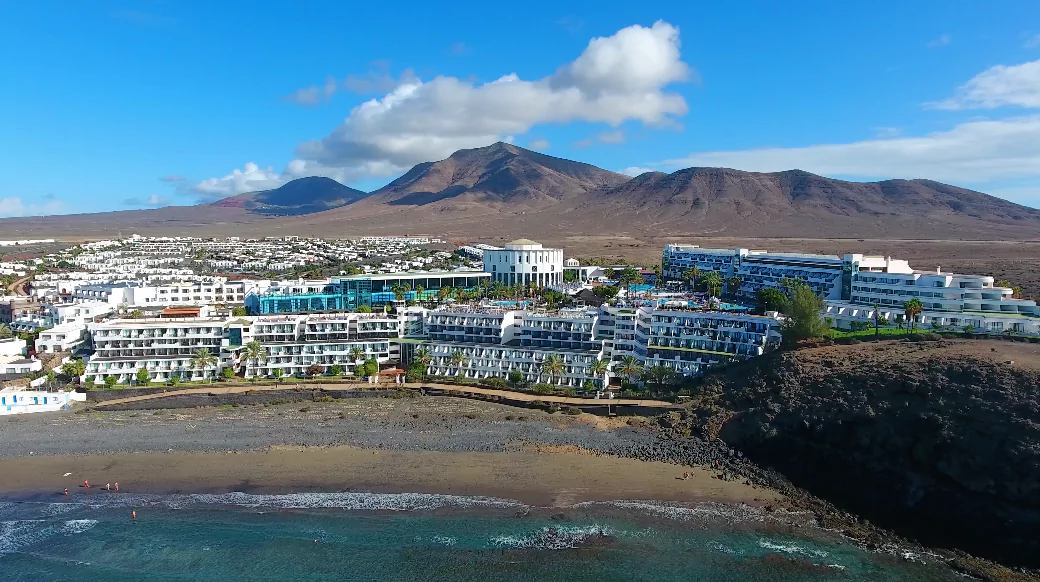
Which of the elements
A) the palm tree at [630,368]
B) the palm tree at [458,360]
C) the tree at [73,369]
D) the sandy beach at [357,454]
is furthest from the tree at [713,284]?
the tree at [73,369]

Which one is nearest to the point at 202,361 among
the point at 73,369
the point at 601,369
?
the point at 73,369

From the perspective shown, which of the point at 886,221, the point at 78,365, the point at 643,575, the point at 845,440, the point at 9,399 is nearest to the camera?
the point at 643,575

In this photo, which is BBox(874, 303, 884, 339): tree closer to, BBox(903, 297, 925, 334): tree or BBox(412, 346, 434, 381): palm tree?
BBox(903, 297, 925, 334): tree

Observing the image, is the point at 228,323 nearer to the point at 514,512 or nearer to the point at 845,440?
the point at 514,512

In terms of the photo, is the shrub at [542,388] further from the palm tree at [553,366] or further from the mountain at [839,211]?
the mountain at [839,211]

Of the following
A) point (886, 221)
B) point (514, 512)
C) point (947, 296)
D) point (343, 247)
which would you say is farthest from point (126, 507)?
point (886, 221)

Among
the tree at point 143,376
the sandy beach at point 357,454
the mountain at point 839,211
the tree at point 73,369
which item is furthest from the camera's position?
the mountain at point 839,211
